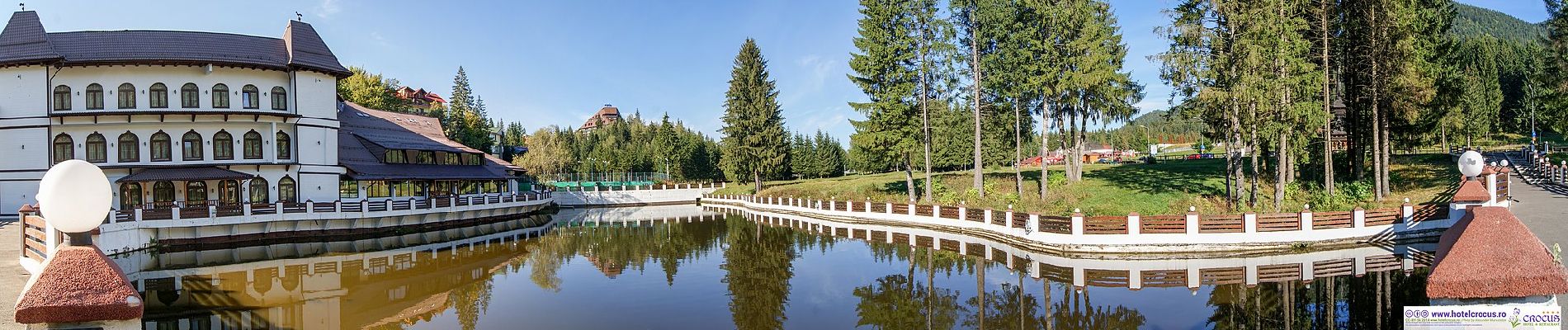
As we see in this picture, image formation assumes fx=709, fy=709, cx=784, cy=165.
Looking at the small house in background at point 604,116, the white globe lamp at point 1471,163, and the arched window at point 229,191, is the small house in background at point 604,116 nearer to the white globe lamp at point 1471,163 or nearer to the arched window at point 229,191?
the arched window at point 229,191

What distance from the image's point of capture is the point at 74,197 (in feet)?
14.6

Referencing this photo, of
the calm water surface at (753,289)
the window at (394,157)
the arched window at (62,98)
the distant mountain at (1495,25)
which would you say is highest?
the distant mountain at (1495,25)

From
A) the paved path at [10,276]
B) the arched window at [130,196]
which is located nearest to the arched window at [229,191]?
the arched window at [130,196]

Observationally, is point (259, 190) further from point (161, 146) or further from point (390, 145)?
point (390, 145)

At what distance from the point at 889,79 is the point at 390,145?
2663 centimetres

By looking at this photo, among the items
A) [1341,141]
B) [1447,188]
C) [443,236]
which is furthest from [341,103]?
[1341,141]

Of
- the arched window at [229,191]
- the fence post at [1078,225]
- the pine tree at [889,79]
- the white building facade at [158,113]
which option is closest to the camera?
the fence post at [1078,225]

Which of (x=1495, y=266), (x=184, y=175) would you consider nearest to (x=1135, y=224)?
(x=1495, y=266)

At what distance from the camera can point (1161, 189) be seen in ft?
93.4

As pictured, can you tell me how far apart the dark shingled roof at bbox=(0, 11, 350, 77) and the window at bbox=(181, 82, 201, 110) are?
45.9 inches

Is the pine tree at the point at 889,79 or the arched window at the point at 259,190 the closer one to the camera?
the arched window at the point at 259,190

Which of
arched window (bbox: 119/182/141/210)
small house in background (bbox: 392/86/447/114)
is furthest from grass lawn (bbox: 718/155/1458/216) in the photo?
small house in background (bbox: 392/86/447/114)

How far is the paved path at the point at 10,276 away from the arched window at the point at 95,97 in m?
9.09

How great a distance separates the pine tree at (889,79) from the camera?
35.1 metres
